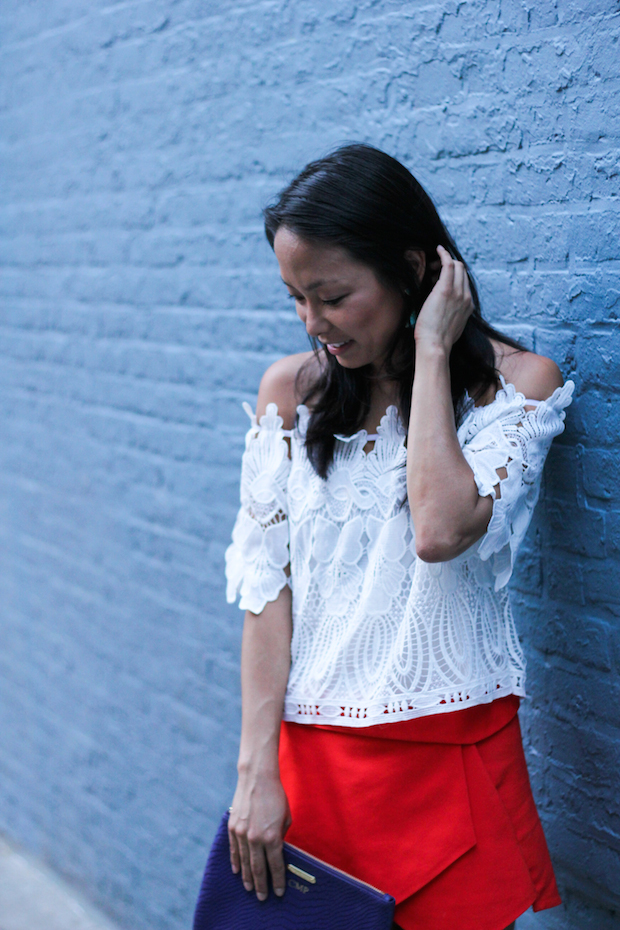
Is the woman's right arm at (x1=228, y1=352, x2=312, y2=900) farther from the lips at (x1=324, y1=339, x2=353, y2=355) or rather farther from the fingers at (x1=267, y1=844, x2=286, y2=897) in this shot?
the lips at (x1=324, y1=339, x2=353, y2=355)

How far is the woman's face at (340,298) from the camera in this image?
57.1 inches

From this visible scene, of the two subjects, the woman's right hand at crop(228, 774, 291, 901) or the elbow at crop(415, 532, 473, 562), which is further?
the woman's right hand at crop(228, 774, 291, 901)

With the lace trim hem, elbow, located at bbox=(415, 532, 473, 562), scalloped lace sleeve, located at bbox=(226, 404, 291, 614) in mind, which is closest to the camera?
elbow, located at bbox=(415, 532, 473, 562)

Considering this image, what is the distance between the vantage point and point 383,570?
1561mm

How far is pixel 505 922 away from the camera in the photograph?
145 centimetres

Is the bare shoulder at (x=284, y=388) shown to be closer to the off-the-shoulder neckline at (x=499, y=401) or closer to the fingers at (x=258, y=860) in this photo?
the off-the-shoulder neckline at (x=499, y=401)

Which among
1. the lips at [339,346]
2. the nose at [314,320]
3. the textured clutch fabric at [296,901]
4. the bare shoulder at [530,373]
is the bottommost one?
the textured clutch fabric at [296,901]

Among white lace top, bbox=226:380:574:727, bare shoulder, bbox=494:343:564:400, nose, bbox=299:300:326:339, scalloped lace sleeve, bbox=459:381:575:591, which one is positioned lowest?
white lace top, bbox=226:380:574:727

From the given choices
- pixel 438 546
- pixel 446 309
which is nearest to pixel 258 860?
pixel 438 546

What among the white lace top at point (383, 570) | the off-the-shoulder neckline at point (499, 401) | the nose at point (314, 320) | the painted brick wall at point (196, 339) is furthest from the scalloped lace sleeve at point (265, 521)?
the painted brick wall at point (196, 339)

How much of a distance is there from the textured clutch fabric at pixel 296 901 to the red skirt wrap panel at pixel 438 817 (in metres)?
0.09

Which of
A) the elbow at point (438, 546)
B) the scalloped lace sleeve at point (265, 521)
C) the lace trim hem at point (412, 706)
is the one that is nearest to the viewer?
the elbow at point (438, 546)

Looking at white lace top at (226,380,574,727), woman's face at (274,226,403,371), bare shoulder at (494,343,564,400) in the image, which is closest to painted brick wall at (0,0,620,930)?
bare shoulder at (494,343,564,400)

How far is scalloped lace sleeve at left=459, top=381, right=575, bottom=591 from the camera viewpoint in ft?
4.64
